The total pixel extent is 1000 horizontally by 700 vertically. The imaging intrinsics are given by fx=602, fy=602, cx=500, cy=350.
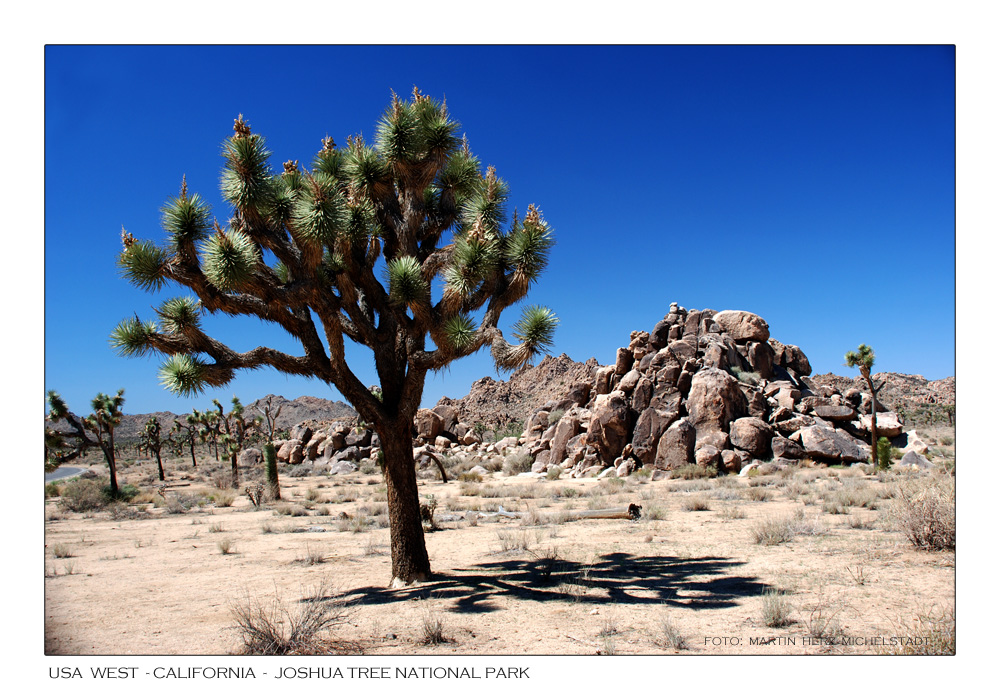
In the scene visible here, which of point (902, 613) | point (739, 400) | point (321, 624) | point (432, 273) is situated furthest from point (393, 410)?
point (739, 400)

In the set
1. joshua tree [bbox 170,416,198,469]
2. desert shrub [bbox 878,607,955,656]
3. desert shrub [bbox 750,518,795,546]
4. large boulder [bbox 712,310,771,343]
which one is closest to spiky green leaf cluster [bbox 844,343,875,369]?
large boulder [bbox 712,310,771,343]

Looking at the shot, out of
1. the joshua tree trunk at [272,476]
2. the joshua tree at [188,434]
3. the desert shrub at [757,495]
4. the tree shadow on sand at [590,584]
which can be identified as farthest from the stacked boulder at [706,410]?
the joshua tree at [188,434]

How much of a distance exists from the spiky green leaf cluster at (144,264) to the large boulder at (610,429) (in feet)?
69.9

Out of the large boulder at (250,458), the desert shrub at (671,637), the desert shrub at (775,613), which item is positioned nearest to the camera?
the desert shrub at (671,637)

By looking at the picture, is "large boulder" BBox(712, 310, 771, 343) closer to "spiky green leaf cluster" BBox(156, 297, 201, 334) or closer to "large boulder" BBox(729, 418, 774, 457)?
"large boulder" BBox(729, 418, 774, 457)

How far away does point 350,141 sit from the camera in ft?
27.7

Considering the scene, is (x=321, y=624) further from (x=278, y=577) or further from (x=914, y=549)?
(x=914, y=549)

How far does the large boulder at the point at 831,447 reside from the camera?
74.0 ft

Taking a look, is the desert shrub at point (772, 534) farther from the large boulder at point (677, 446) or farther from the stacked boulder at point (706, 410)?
the large boulder at point (677, 446)

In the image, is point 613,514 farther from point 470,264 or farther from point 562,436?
point 562,436

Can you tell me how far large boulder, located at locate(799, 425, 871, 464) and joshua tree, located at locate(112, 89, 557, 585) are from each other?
19.2 m

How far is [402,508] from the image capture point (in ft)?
26.1

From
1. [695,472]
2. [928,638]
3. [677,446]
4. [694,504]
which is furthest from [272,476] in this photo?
[928,638]

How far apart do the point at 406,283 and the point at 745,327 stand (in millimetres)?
26351
